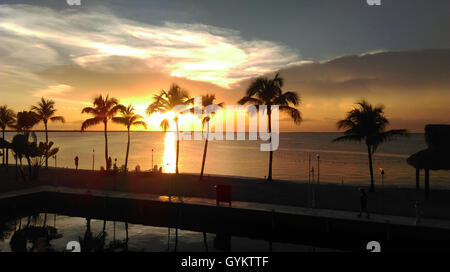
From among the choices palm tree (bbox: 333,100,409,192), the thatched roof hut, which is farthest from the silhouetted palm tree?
the thatched roof hut

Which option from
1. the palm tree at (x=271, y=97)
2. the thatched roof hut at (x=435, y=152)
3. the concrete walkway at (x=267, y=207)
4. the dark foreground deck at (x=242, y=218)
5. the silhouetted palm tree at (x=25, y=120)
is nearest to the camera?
the dark foreground deck at (x=242, y=218)

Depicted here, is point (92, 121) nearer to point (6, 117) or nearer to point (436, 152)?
point (6, 117)

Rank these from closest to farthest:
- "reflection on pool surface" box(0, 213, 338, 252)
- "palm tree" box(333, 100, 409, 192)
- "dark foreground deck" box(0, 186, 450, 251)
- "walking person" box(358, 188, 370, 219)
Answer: "dark foreground deck" box(0, 186, 450, 251)
"walking person" box(358, 188, 370, 219)
"reflection on pool surface" box(0, 213, 338, 252)
"palm tree" box(333, 100, 409, 192)

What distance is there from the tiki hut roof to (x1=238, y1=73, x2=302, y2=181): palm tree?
11.3 metres

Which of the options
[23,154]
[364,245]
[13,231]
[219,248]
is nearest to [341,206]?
[364,245]

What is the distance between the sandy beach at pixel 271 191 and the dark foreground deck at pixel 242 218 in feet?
6.41

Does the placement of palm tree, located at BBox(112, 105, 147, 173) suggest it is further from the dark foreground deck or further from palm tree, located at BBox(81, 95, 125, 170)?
the dark foreground deck

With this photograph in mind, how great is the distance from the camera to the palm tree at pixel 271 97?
32.9 meters

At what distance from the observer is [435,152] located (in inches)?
985

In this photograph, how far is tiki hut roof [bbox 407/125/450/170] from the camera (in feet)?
79.7

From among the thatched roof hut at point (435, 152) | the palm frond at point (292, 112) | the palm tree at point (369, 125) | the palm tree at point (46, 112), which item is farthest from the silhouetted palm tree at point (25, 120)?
the thatched roof hut at point (435, 152)

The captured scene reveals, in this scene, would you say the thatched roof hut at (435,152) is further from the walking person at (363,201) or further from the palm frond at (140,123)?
the palm frond at (140,123)
